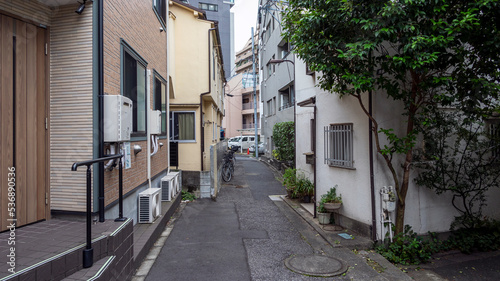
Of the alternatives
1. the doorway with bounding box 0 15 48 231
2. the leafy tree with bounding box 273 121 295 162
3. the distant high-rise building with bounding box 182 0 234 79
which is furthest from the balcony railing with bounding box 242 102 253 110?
the doorway with bounding box 0 15 48 231

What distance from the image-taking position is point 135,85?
5.93 metres

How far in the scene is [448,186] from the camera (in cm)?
629

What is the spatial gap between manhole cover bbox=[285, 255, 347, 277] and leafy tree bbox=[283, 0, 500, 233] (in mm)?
1709

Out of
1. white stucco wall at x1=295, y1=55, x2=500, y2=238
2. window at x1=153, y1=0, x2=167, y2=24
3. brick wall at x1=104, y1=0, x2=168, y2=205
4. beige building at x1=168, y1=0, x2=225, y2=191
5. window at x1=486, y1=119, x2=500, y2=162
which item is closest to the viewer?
brick wall at x1=104, y1=0, x2=168, y2=205

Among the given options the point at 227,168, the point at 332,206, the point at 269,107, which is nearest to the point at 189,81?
the point at 227,168

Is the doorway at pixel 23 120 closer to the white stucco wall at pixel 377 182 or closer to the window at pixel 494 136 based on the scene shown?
the white stucco wall at pixel 377 182

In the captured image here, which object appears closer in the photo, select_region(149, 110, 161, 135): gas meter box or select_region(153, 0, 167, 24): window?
select_region(149, 110, 161, 135): gas meter box

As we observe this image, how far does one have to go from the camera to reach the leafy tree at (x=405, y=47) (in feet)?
14.9

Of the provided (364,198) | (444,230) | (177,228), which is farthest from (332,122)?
(177,228)

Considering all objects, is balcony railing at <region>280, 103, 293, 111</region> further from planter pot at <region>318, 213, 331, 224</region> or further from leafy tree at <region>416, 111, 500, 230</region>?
leafy tree at <region>416, 111, 500, 230</region>

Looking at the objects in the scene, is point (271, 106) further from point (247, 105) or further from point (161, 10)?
point (247, 105)

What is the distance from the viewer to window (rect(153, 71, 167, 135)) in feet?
25.6

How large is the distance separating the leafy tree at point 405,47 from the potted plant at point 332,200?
128 centimetres

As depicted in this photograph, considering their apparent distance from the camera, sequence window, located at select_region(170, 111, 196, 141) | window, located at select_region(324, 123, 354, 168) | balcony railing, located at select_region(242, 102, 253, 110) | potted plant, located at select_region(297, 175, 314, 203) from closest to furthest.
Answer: window, located at select_region(324, 123, 354, 168), potted plant, located at select_region(297, 175, 314, 203), window, located at select_region(170, 111, 196, 141), balcony railing, located at select_region(242, 102, 253, 110)
